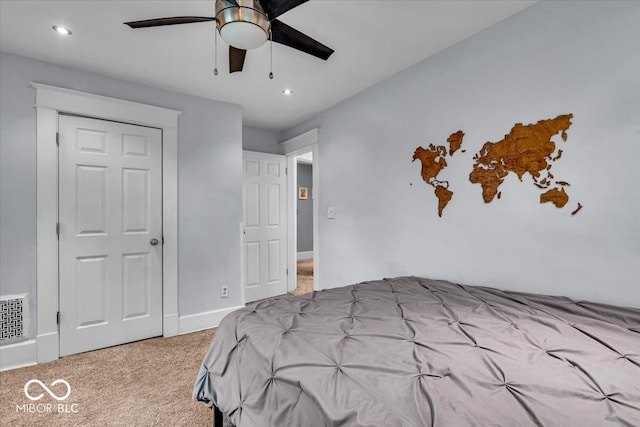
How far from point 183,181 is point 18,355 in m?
1.85

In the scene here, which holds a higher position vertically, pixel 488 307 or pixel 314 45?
pixel 314 45

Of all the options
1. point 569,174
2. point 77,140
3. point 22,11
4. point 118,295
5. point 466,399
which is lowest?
point 118,295

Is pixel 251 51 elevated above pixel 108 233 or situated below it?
above

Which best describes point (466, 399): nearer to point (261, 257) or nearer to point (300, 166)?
point (261, 257)

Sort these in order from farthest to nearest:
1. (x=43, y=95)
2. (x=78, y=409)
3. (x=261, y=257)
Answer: (x=261, y=257), (x=43, y=95), (x=78, y=409)

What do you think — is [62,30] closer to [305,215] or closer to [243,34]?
[243,34]

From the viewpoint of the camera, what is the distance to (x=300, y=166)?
732 cm

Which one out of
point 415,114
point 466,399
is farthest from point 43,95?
point 466,399

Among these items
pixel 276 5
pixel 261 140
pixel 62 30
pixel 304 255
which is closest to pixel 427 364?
pixel 276 5

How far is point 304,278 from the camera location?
17.0 ft

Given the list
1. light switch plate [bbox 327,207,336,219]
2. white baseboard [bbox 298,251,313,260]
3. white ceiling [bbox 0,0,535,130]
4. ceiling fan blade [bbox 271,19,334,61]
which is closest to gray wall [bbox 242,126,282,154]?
white ceiling [bbox 0,0,535,130]

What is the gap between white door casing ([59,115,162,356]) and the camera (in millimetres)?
2451

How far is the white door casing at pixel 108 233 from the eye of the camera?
2.45 m

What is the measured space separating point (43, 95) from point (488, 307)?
3489mm
